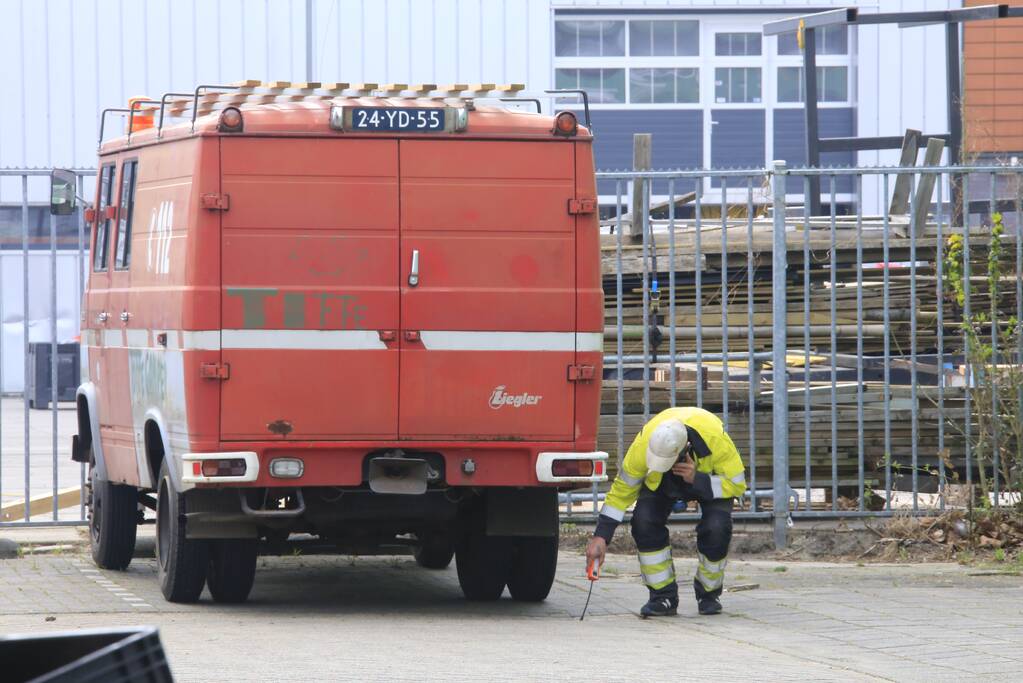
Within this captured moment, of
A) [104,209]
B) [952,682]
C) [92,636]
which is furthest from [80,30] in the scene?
[92,636]

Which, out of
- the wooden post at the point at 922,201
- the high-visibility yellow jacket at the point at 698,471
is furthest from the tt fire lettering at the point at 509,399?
the wooden post at the point at 922,201

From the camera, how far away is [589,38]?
96.1 feet

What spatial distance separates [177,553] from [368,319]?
1.61 metres

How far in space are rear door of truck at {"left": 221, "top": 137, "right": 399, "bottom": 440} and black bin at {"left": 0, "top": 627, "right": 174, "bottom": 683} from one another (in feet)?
16.9

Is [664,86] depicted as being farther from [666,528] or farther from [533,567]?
[666,528]

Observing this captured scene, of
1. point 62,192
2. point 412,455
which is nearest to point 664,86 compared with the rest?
point 62,192

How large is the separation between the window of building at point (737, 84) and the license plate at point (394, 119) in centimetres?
2182

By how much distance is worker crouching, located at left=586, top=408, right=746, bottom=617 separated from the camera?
888 centimetres

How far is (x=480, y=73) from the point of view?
27734mm

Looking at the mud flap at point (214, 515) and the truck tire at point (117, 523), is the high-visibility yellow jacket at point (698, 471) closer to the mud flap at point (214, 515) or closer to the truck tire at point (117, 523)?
the mud flap at point (214, 515)

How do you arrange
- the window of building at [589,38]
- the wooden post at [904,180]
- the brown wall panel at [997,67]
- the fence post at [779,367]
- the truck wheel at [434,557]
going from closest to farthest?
the truck wheel at [434,557], the fence post at [779,367], the wooden post at [904,180], the brown wall panel at [997,67], the window of building at [589,38]

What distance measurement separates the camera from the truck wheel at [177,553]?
869cm

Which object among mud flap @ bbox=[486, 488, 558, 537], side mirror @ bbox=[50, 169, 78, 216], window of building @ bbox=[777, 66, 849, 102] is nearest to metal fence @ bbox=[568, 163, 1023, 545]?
mud flap @ bbox=[486, 488, 558, 537]

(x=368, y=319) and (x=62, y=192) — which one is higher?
(x=62, y=192)
